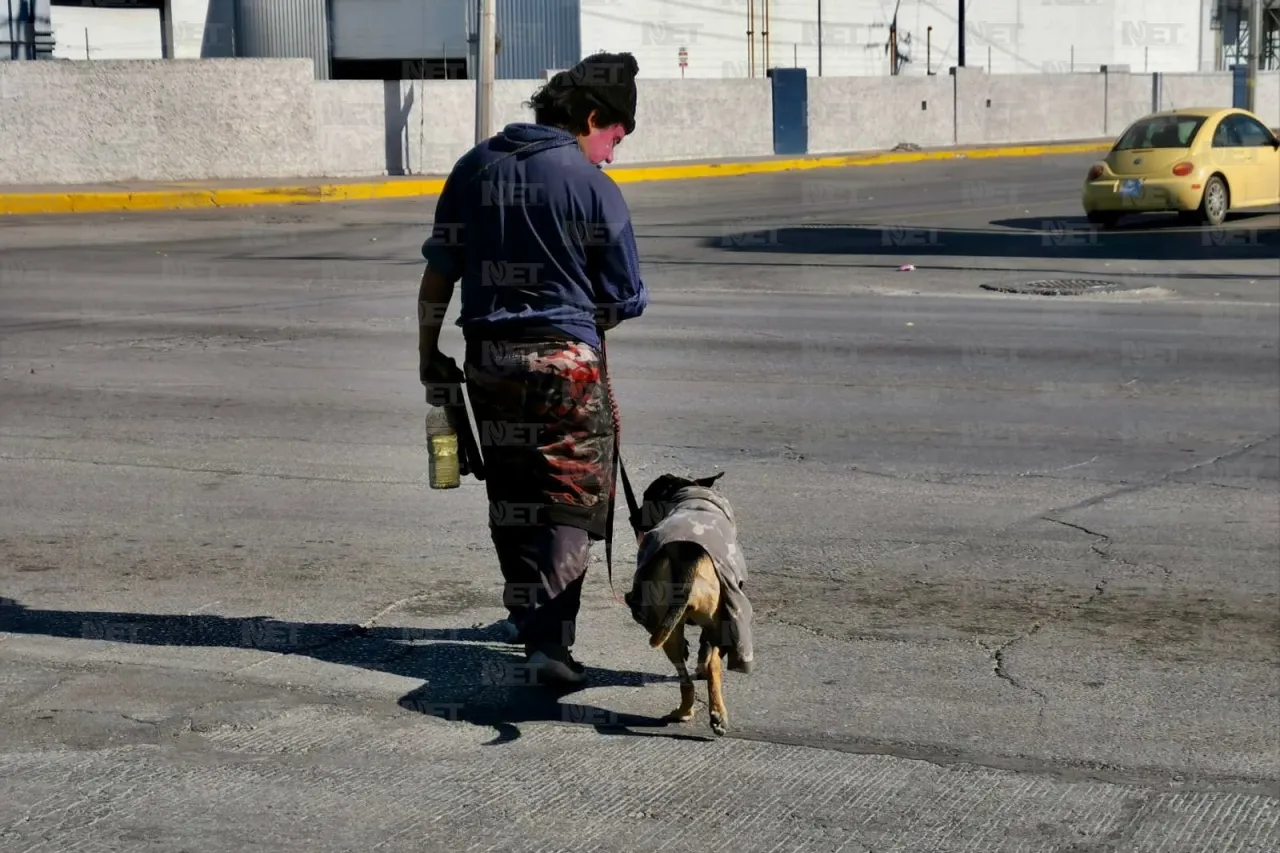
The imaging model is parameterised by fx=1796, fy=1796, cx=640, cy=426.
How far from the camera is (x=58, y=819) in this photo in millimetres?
4414

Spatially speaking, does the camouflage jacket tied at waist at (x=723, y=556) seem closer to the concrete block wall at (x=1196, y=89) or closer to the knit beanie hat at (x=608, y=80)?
the knit beanie hat at (x=608, y=80)

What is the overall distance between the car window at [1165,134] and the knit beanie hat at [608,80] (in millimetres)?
19822

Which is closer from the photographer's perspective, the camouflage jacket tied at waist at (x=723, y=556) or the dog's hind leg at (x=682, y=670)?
the camouflage jacket tied at waist at (x=723, y=556)

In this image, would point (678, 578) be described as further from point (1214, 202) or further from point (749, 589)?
point (1214, 202)

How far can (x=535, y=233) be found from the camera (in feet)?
17.0

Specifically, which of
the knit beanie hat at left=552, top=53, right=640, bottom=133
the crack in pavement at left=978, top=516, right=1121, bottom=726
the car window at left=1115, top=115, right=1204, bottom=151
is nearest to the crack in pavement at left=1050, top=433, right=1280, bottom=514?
the crack in pavement at left=978, top=516, right=1121, bottom=726

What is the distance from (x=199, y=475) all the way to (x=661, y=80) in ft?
102

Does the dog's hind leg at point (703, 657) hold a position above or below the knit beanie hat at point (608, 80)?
below

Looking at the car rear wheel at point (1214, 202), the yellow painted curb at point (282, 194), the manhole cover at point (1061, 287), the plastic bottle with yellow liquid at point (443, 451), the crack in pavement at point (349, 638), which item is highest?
the yellow painted curb at point (282, 194)

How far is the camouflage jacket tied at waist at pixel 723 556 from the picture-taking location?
492 centimetres

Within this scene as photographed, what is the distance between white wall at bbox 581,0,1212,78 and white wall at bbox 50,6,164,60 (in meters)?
11.4

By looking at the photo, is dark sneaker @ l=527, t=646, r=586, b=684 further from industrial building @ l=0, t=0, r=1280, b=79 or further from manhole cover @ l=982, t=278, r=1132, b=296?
industrial building @ l=0, t=0, r=1280, b=79

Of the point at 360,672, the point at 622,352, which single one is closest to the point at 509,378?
the point at 360,672

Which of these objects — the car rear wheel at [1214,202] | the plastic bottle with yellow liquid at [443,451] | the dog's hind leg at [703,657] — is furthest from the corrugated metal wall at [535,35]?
the dog's hind leg at [703,657]
